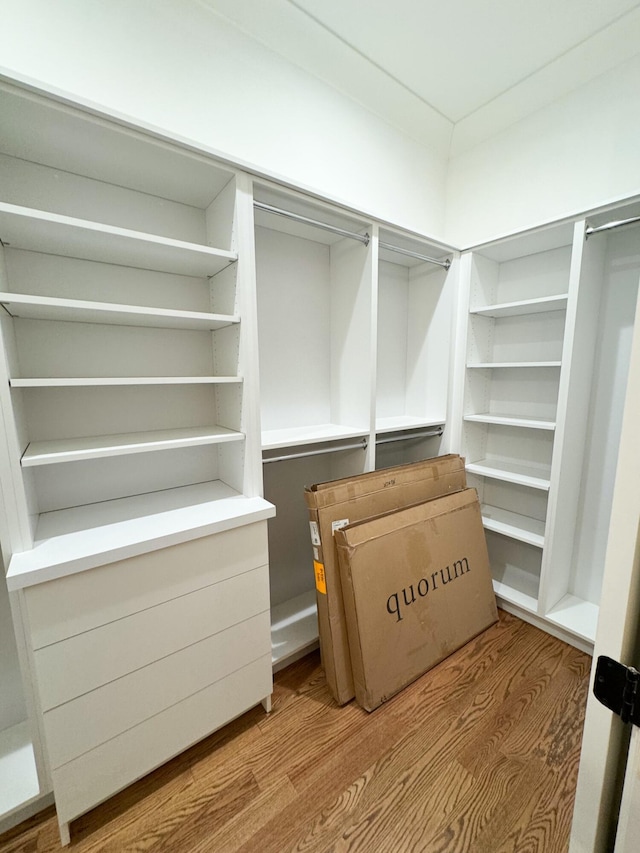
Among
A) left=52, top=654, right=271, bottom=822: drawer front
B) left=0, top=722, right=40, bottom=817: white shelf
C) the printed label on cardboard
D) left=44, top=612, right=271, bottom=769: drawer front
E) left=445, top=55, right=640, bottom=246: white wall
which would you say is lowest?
left=0, top=722, right=40, bottom=817: white shelf

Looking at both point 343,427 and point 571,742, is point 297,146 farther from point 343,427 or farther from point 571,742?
point 571,742

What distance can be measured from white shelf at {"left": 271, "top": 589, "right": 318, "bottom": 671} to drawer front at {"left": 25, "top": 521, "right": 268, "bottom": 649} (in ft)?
2.32

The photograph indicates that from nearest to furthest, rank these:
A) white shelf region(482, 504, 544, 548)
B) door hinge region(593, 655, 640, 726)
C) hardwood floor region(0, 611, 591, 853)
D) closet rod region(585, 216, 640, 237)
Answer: door hinge region(593, 655, 640, 726)
hardwood floor region(0, 611, 591, 853)
closet rod region(585, 216, 640, 237)
white shelf region(482, 504, 544, 548)

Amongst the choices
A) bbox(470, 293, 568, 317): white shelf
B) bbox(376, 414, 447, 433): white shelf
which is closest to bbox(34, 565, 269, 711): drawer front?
bbox(376, 414, 447, 433): white shelf

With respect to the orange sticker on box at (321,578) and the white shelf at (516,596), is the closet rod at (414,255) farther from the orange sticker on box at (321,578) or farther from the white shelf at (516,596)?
the white shelf at (516,596)

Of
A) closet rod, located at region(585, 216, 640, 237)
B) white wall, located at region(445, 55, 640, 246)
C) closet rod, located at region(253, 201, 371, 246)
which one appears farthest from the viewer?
white wall, located at region(445, 55, 640, 246)

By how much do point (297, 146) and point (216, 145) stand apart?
445 millimetres

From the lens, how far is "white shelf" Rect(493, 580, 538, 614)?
2.12 meters

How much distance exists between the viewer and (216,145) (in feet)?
5.10

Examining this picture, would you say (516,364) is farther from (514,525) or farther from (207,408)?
(207,408)

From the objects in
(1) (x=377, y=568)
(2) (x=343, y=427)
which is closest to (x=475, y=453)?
(2) (x=343, y=427)

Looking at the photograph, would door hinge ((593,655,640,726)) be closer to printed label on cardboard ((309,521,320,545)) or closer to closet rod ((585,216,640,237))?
printed label on cardboard ((309,521,320,545))

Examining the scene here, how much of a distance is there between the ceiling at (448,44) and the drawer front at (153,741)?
2788 mm

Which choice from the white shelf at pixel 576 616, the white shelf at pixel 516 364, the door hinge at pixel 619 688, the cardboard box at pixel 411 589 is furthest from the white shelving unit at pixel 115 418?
the white shelf at pixel 576 616
